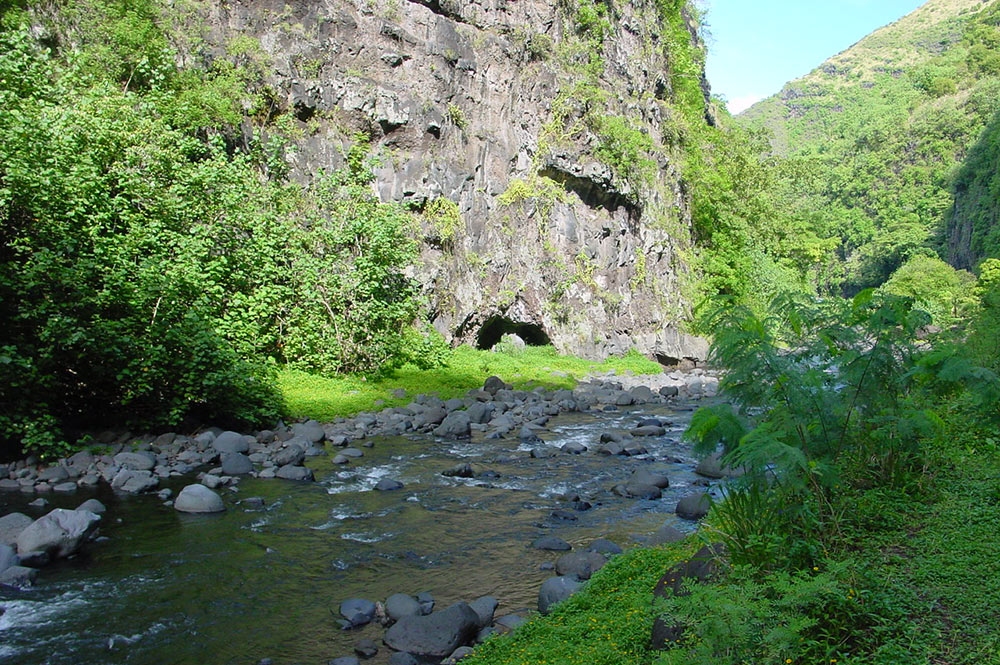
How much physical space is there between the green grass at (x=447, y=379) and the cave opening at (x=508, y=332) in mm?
1089

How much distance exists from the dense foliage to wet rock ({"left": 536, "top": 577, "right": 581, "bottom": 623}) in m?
9.52

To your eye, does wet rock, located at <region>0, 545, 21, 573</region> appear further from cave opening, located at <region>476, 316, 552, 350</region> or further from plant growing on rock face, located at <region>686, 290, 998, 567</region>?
cave opening, located at <region>476, 316, 552, 350</region>

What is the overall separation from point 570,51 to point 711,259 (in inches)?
526

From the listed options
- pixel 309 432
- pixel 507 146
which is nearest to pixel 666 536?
pixel 309 432

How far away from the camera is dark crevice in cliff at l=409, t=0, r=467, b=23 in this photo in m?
27.8

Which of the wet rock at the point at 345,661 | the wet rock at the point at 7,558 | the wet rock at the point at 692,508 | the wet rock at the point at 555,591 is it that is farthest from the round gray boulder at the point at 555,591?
the wet rock at the point at 7,558

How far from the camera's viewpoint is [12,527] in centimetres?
820

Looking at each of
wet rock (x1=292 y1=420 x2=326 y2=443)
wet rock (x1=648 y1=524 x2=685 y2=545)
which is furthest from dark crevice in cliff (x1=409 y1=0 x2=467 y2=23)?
wet rock (x1=648 y1=524 x2=685 y2=545)

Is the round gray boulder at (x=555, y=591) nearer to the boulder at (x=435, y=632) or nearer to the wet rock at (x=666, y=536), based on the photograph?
the boulder at (x=435, y=632)

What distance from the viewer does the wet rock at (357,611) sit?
6918 mm

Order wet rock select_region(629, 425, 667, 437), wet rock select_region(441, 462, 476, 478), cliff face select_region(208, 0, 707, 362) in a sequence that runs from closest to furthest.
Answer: wet rock select_region(441, 462, 476, 478) → wet rock select_region(629, 425, 667, 437) → cliff face select_region(208, 0, 707, 362)

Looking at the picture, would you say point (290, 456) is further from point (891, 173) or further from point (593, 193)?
point (891, 173)

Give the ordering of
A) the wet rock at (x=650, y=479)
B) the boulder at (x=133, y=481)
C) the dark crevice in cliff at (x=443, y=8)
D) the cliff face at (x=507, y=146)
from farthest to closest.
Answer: the dark crevice in cliff at (x=443, y=8), the cliff face at (x=507, y=146), the wet rock at (x=650, y=479), the boulder at (x=133, y=481)

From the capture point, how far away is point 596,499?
1125 centimetres
